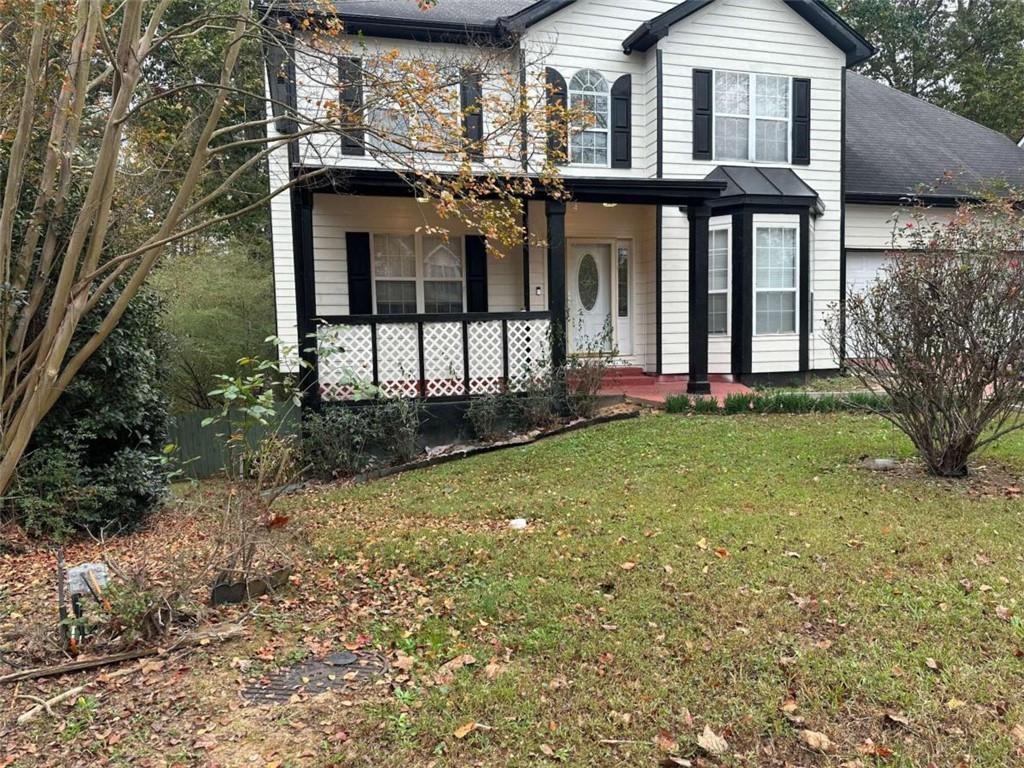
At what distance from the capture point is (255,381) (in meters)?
4.28

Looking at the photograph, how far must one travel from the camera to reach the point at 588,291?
1212 centimetres

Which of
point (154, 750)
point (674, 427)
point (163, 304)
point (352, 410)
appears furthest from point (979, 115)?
point (154, 750)

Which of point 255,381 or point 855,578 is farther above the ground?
point 255,381

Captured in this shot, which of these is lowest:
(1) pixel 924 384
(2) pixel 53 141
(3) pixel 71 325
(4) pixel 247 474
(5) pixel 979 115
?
(4) pixel 247 474

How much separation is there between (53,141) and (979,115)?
94.4ft

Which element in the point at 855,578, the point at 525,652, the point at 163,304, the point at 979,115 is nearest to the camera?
the point at 525,652

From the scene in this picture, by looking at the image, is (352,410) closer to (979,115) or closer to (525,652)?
(525,652)

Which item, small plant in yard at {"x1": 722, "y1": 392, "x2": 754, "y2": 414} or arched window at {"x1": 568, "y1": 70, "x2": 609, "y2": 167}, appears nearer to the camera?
small plant in yard at {"x1": 722, "y1": 392, "x2": 754, "y2": 414}

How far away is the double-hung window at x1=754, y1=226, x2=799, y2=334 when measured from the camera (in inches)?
446

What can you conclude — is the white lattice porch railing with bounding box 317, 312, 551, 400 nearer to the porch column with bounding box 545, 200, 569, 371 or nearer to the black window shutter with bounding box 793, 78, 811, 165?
the porch column with bounding box 545, 200, 569, 371

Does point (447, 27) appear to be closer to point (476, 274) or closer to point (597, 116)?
point (597, 116)

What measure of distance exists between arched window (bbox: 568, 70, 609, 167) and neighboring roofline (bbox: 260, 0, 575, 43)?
1168mm

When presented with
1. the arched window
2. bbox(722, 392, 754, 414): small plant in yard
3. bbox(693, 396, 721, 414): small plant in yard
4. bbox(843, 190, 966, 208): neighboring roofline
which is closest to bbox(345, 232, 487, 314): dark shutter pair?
the arched window

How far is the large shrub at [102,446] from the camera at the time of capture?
595 cm
